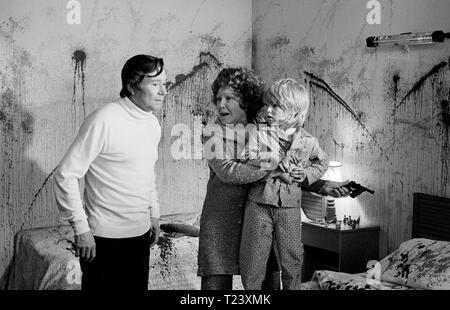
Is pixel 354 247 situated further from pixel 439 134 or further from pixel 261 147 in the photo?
pixel 261 147

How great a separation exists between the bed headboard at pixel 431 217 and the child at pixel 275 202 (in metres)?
1.62

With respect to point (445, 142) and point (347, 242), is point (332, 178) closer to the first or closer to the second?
point (347, 242)

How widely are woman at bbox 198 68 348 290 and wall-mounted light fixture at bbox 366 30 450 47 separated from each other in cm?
170

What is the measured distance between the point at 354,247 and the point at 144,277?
6.13 ft

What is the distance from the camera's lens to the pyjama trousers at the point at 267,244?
2.00 m

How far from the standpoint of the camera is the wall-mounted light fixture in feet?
11.1

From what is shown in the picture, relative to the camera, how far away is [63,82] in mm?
4027

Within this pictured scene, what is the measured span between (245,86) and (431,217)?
6.03ft

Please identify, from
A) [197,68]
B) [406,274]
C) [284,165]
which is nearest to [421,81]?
[406,274]

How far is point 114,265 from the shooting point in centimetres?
216

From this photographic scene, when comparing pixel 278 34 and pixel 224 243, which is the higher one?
pixel 278 34

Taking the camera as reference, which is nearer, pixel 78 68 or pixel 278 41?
pixel 78 68

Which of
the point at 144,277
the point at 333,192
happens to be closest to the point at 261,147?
the point at 333,192

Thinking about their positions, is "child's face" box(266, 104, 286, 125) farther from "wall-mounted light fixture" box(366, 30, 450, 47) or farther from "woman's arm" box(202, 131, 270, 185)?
"wall-mounted light fixture" box(366, 30, 450, 47)
